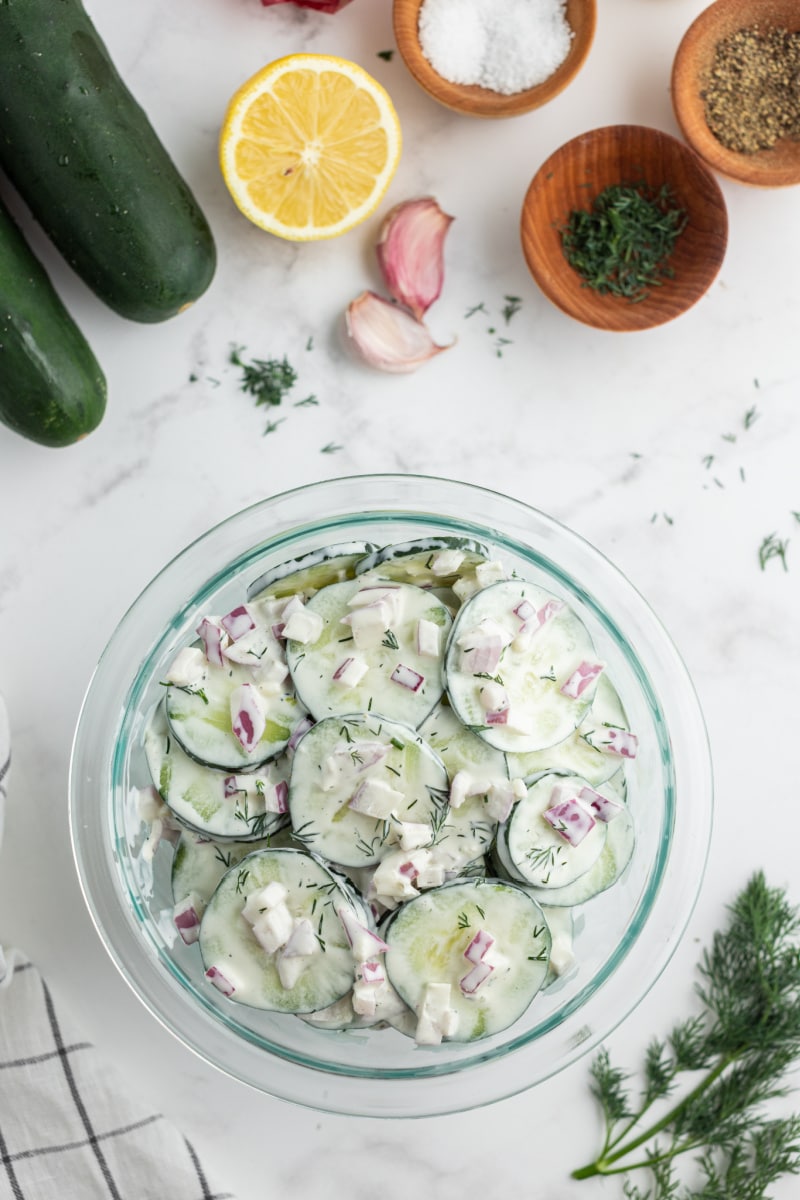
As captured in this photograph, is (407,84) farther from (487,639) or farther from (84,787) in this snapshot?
(84,787)

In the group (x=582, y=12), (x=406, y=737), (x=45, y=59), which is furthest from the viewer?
(x=582, y=12)

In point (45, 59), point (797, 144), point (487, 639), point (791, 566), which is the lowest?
point (791, 566)

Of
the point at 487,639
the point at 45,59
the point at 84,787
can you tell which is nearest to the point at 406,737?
the point at 487,639

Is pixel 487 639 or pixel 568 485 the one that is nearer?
pixel 487 639

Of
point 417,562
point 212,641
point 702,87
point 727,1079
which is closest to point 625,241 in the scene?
point 702,87

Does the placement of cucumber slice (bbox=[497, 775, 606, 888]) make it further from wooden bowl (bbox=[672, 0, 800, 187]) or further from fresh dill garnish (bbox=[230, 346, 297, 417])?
wooden bowl (bbox=[672, 0, 800, 187])

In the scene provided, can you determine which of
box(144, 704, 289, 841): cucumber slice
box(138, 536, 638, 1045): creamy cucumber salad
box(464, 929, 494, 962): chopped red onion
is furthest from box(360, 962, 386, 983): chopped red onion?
box(144, 704, 289, 841): cucumber slice

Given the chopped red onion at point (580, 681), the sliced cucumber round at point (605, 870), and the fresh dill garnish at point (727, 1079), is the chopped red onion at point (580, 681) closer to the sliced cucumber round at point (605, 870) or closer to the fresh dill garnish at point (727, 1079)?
the sliced cucumber round at point (605, 870)
